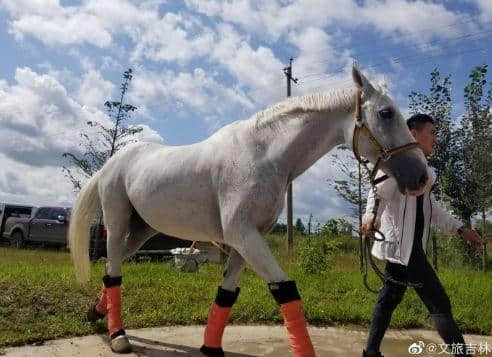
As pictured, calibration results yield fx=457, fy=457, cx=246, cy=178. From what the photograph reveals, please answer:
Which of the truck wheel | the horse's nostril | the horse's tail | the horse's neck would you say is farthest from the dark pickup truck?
the horse's nostril

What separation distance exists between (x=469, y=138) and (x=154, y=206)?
11.4m

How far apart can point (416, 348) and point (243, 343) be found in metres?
1.46

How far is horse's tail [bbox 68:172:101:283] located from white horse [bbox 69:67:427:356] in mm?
621

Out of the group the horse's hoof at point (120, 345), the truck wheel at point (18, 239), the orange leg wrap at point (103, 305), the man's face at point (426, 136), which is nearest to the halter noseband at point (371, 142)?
the man's face at point (426, 136)

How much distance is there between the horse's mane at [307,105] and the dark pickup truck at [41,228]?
12.6 metres

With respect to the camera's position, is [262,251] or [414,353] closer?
[262,251]

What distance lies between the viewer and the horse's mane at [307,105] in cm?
281

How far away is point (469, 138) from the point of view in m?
12.4

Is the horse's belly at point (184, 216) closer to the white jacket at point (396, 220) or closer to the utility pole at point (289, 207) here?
the white jacket at point (396, 220)

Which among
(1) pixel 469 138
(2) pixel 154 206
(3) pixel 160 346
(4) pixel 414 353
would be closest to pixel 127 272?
(3) pixel 160 346

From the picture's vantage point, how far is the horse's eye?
2625 millimetres

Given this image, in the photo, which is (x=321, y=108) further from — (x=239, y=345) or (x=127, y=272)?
(x=127, y=272)

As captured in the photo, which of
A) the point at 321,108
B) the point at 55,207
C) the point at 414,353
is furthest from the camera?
the point at 55,207

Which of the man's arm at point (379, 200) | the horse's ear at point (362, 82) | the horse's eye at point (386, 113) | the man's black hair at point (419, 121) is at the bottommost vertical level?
the man's arm at point (379, 200)
